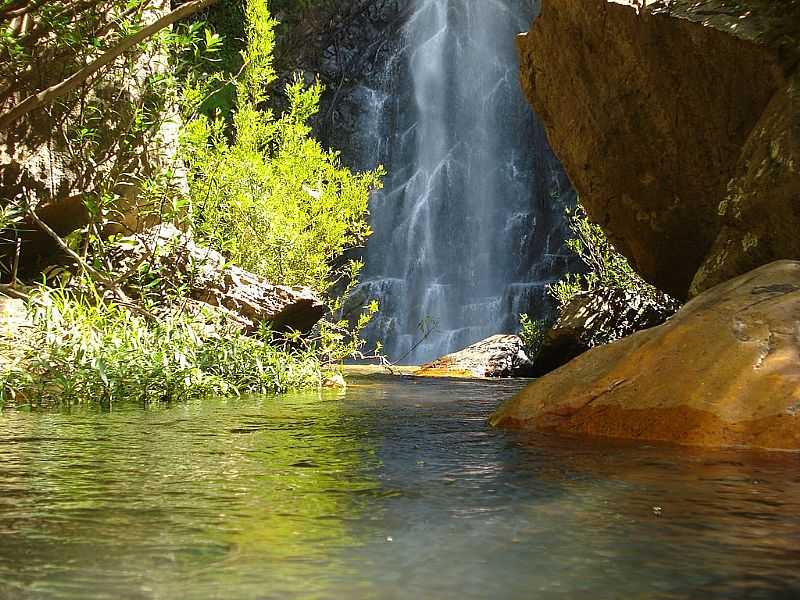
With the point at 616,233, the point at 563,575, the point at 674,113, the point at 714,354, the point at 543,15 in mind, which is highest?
the point at 543,15

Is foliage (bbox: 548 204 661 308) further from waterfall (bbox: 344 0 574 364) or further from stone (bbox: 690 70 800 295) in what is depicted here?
waterfall (bbox: 344 0 574 364)

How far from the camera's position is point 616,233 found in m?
8.55

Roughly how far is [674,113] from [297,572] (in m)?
6.67

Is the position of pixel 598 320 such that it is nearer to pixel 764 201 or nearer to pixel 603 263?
pixel 603 263

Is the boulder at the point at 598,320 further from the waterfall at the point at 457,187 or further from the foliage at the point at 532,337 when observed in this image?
the waterfall at the point at 457,187

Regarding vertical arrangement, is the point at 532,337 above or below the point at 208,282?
below

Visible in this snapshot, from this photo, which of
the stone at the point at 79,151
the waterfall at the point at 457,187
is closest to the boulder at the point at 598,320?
the stone at the point at 79,151

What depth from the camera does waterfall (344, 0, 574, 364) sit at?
73.3 feet

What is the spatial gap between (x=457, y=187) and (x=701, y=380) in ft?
66.0

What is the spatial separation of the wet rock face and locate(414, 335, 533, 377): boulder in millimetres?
4880

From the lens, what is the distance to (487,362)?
13688 mm

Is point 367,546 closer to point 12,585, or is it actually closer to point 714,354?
point 12,585

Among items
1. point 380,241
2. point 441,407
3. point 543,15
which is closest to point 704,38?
point 543,15

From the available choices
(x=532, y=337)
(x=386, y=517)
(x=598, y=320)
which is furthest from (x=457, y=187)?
(x=386, y=517)
